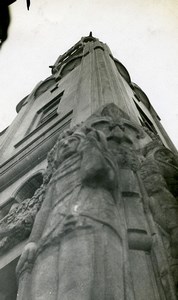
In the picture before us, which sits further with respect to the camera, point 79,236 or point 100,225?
point 100,225

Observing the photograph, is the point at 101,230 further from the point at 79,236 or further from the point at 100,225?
the point at 79,236

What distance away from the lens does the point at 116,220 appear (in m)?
4.16

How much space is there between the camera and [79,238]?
3.77 metres

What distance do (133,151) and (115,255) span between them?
9.26ft

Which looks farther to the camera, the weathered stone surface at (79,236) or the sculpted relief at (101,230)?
the sculpted relief at (101,230)

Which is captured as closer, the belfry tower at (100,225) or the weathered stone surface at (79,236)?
the weathered stone surface at (79,236)

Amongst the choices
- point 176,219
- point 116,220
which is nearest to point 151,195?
point 176,219

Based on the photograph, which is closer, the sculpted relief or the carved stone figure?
the carved stone figure

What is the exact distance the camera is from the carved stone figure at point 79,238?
11.2ft

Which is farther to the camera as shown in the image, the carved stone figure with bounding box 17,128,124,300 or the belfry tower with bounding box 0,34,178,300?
the belfry tower with bounding box 0,34,178,300

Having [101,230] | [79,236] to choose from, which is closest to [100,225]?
[101,230]

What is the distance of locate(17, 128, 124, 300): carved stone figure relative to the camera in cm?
340

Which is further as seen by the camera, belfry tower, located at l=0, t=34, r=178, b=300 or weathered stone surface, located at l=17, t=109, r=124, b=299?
belfry tower, located at l=0, t=34, r=178, b=300

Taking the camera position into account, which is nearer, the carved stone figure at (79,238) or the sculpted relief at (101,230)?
the carved stone figure at (79,238)
